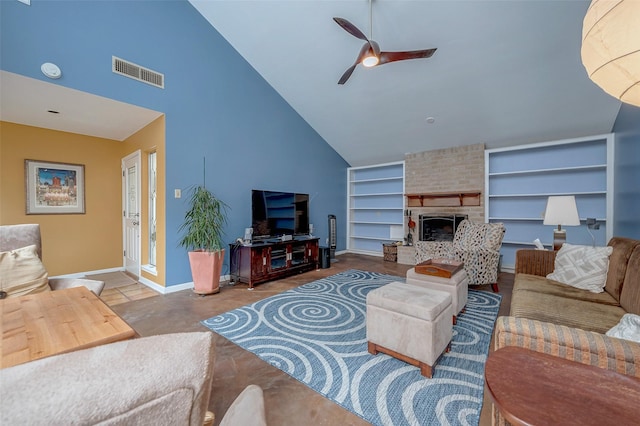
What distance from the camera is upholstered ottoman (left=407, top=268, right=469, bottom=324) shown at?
2604 millimetres

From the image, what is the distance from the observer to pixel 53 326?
1180mm

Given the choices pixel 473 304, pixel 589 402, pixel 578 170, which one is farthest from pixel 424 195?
pixel 589 402

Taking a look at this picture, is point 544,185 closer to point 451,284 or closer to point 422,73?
point 422,73

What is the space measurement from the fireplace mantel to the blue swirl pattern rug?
247 cm

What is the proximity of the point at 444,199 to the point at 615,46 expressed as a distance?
15.9 feet

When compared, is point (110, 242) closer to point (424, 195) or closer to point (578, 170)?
point (424, 195)

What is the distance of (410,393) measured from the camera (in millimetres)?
1643

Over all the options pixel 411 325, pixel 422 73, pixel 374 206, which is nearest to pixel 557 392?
pixel 411 325

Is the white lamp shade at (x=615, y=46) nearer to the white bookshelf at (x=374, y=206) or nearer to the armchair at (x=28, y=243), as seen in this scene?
the armchair at (x=28, y=243)

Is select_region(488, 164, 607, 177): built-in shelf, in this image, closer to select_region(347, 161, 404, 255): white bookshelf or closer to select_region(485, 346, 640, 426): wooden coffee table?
select_region(347, 161, 404, 255): white bookshelf

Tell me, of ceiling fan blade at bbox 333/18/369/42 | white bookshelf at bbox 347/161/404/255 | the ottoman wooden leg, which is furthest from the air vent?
white bookshelf at bbox 347/161/404/255

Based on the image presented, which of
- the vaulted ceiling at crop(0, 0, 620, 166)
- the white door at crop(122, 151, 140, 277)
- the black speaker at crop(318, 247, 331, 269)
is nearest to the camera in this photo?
the vaulted ceiling at crop(0, 0, 620, 166)

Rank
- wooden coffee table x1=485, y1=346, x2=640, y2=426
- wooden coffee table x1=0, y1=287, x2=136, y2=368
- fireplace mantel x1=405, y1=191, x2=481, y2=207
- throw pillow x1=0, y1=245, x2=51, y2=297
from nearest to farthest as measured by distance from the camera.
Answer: wooden coffee table x1=485, y1=346, x2=640, y2=426 → wooden coffee table x1=0, y1=287, x2=136, y2=368 → throw pillow x1=0, y1=245, x2=51, y2=297 → fireplace mantel x1=405, y1=191, x2=481, y2=207

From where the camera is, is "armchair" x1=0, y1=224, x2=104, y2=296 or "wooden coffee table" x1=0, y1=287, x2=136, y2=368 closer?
"wooden coffee table" x1=0, y1=287, x2=136, y2=368
